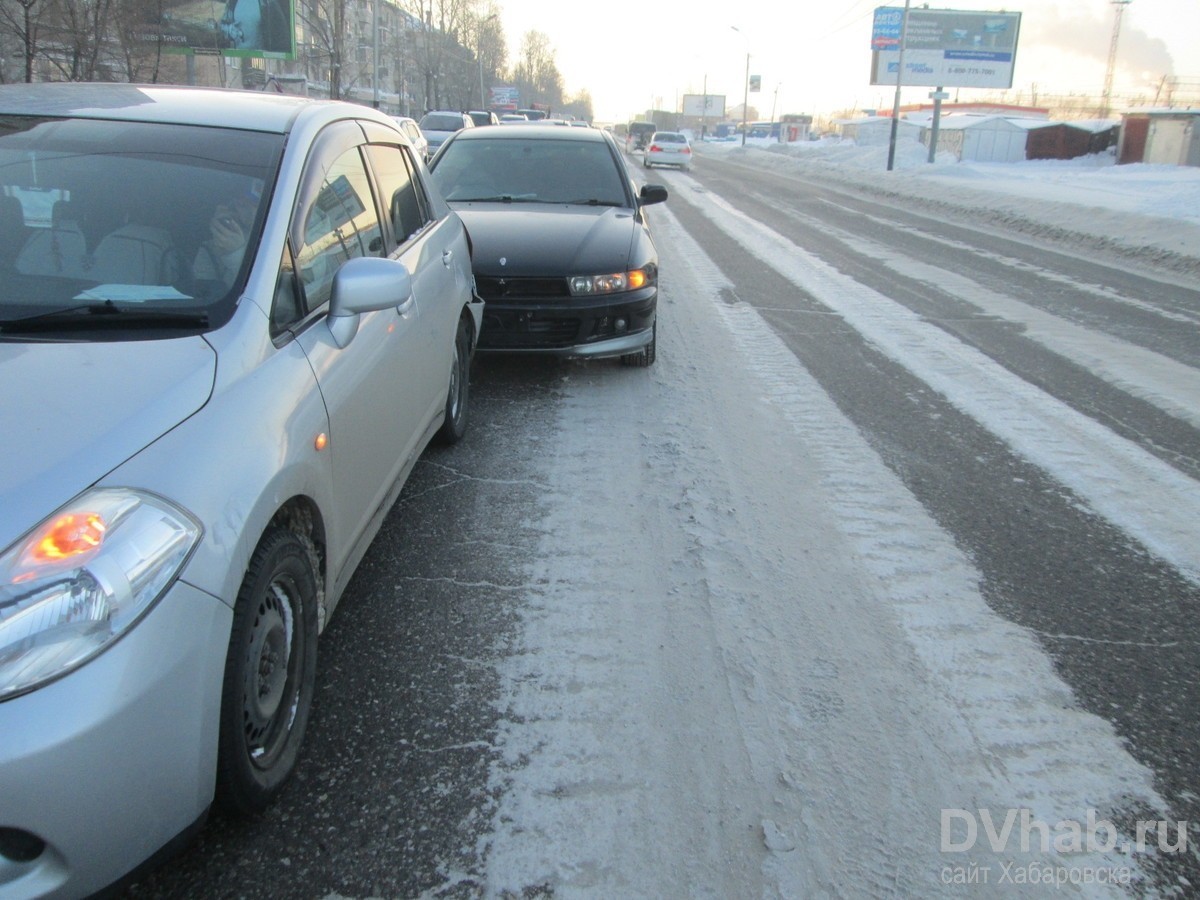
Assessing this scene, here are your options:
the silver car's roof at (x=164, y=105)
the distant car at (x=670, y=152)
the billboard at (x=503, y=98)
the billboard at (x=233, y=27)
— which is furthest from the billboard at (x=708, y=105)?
the silver car's roof at (x=164, y=105)

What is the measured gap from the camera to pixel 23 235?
2.92m

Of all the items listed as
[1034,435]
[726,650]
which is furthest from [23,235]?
[1034,435]

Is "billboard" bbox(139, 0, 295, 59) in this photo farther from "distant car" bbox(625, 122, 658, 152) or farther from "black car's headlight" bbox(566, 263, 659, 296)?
"distant car" bbox(625, 122, 658, 152)

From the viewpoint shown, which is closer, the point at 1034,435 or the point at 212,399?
the point at 212,399

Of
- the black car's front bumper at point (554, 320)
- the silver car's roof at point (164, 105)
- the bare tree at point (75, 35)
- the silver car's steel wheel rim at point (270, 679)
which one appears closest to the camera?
the silver car's steel wheel rim at point (270, 679)

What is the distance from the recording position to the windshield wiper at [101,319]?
8.52ft

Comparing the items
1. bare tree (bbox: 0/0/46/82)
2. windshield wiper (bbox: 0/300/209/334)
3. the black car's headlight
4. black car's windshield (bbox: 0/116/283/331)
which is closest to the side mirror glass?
the black car's headlight

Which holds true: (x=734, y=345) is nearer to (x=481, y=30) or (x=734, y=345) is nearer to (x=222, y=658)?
(x=222, y=658)

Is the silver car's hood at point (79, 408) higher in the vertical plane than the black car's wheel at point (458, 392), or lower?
higher

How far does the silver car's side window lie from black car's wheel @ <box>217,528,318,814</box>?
36.6 inches

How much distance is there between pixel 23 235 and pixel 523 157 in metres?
5.20

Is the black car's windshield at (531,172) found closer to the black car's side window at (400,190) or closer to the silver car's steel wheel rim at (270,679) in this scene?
the black car's side window at (400,190)

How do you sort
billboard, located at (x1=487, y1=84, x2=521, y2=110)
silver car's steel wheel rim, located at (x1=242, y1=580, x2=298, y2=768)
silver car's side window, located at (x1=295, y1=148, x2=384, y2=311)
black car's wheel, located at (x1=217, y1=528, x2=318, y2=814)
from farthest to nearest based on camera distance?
1. billboard, located at (x1=487, y1=84, x2=521, y2=110)
2. silver car's side window, located at (x1=295, y1=148, x2=384, y2=311)
3. silver car's steel wheel rim, located at (x1=242, y1=580, x2=298, y2=768)
4. black car's wheel, located at (x1=217, y1=528, x2=318, y2=814)

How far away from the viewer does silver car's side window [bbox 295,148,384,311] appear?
3.11 meters
